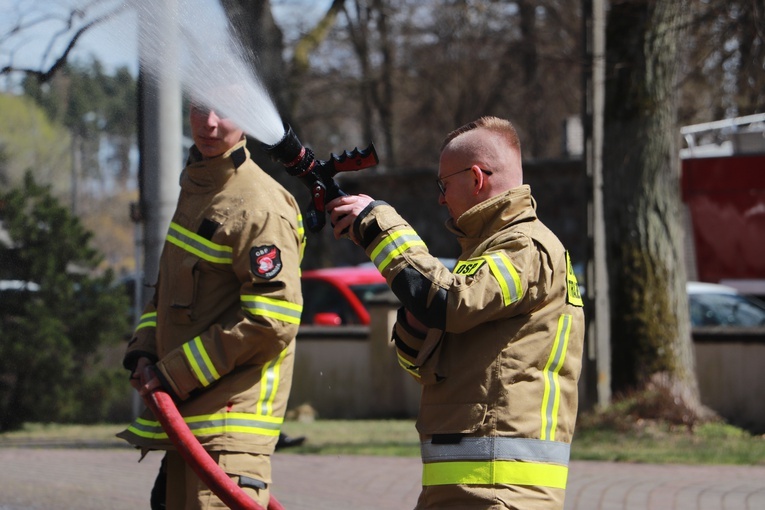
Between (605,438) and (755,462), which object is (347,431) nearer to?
(605,438)

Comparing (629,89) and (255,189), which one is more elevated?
(629,89)

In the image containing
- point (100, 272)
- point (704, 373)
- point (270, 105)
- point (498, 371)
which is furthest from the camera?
point (100, 272)

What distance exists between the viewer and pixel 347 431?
35.6ft

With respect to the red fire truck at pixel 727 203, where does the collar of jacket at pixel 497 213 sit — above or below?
below

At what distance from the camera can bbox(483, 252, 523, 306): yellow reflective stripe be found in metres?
2.97

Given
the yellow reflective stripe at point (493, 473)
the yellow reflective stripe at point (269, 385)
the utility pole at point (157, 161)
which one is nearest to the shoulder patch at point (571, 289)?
the yellow reflective stripe at point (493, 473)

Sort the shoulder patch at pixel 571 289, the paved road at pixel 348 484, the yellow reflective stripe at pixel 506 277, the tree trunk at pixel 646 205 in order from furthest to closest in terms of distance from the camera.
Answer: the tree trunk at pixel 646 205
the paved road at pixel 348 484
the shoulder patch at pixel 571 289
the yellow reflective stripe at pixel 506 277

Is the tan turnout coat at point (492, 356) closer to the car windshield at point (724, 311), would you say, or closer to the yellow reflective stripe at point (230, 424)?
the yellow reflective stripe at point (230, 424)

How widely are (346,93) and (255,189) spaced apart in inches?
1015

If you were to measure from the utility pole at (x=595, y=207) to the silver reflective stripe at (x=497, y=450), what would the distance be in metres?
7.06

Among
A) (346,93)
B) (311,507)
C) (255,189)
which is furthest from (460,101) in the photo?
(255,189)

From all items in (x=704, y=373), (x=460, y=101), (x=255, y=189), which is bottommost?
(x=704, y=373)

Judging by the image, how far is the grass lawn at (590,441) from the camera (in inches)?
347

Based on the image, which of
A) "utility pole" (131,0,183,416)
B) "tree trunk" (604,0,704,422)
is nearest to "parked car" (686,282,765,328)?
"tree trunk" (604,0,704,422)
